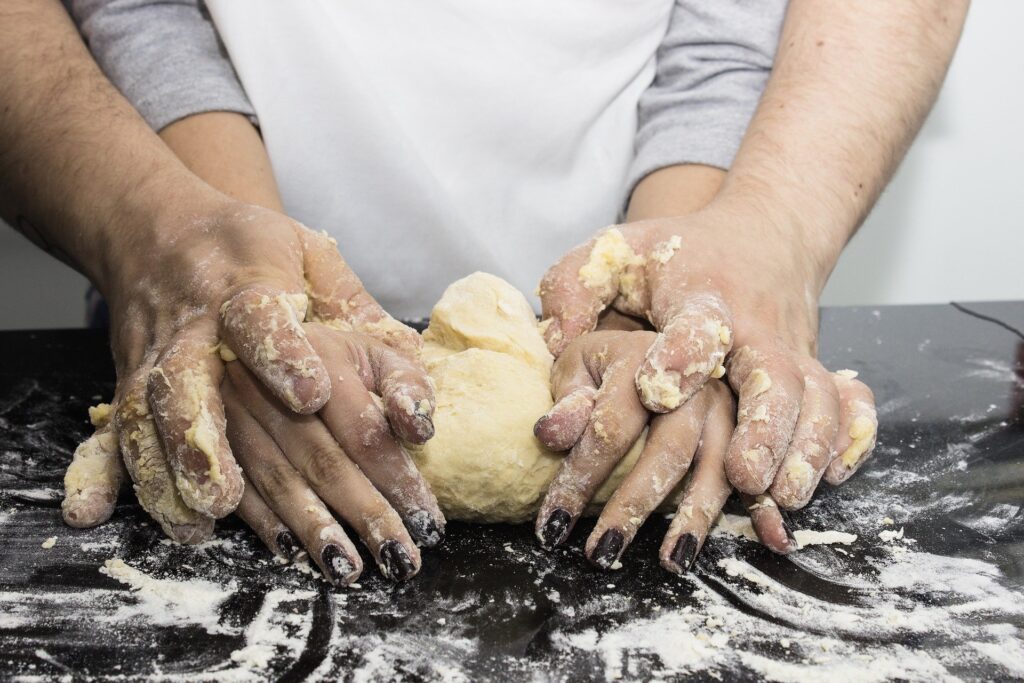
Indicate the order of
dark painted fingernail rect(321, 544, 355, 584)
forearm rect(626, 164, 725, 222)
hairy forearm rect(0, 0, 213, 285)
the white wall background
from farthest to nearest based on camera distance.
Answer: the white wall background, forearm rect(626, 164, 725, 222), hairy forearm rect(0, 0, 213, 285), dark painted fingernail rect(321, 544, 355, 584)

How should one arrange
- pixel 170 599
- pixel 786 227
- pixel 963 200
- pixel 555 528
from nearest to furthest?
pixel 170 599 → pixel 555 528 → pixel 786 227 → pixel 963 200

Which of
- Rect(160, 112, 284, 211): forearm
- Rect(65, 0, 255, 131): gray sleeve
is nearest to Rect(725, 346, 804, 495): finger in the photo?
Rect(160, 112, 284, 211): forearm

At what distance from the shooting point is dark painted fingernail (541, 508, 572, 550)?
45.7 inches

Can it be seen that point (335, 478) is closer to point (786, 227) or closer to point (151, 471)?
point (151, 471)

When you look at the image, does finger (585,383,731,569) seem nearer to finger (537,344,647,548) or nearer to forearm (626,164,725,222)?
finger (537,344,647,548)

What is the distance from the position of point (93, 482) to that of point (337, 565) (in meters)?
0.36

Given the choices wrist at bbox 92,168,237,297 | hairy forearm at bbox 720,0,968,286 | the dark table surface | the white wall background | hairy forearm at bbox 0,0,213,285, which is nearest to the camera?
the dark table surface

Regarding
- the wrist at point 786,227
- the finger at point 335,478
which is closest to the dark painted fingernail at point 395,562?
the finger at point 335,478

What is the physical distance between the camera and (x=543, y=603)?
3.49ft

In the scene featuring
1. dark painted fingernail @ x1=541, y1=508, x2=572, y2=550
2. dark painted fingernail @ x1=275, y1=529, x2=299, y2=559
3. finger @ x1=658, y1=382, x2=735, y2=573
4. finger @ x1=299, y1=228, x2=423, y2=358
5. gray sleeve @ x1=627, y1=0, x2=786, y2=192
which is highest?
gray sleeve @ x1=627, y1=0, x2=786, y2=192

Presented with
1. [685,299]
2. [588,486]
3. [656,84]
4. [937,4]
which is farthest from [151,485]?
[937,4]

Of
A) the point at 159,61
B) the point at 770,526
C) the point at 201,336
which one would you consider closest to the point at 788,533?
the point at 770,526

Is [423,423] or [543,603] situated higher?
[423,423]

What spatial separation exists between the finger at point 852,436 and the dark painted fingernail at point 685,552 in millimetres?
273
